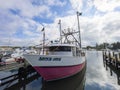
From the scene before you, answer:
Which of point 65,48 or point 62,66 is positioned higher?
point 65,48

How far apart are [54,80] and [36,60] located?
2763 mm

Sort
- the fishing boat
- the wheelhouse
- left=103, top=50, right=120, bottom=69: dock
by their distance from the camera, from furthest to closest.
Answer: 1. left=103, top=50, right=120, bottom=69: dock
2. the wheelhouse
3. the fishing boat

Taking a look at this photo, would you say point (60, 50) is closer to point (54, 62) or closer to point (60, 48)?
point (60, 48)

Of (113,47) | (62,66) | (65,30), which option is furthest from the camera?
(113,47)

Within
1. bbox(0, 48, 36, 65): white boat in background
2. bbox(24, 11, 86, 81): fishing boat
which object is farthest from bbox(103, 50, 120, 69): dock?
bbox(0, 48, 36, 65): white boat in background

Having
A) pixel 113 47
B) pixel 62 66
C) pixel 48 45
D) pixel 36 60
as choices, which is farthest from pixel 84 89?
pixel 113 47

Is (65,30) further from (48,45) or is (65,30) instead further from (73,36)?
(48,45)

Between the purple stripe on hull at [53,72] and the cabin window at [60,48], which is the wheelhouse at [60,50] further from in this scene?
the purple stripe on hull at [53,72]

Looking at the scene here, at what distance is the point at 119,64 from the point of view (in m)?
20.9

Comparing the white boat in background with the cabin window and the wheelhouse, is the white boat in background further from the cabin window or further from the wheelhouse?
the cabin window

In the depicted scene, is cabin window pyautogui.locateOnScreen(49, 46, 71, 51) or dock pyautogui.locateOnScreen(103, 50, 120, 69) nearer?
cabin window pyautogui.locateOnScreen(49, 46, 71, 51)

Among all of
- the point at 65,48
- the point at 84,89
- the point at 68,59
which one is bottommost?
the point at 84,89

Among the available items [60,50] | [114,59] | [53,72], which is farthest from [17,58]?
[114,59]

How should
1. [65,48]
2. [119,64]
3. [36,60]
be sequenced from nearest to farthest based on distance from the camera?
1. [36,60]
2. [65,48]
3. [119,64]
